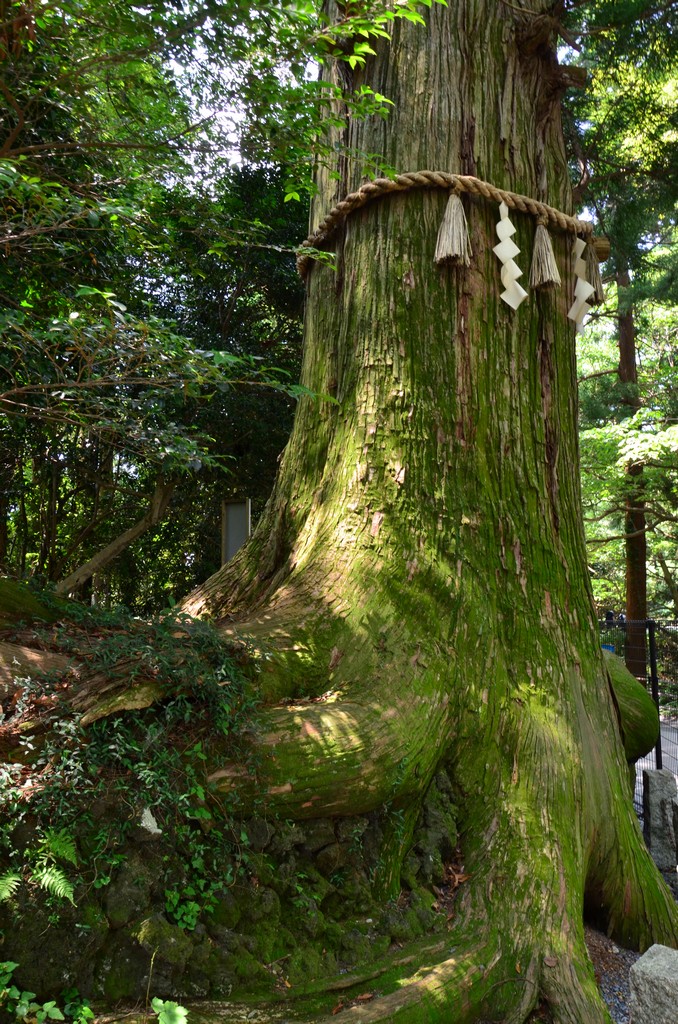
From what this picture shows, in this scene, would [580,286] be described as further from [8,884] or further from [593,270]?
[8,884]

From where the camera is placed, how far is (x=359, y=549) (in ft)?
10.5

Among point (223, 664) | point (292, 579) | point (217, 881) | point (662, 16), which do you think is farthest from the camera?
point (662, 16)

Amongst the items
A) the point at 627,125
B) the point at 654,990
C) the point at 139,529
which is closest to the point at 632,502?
the point at 627,125

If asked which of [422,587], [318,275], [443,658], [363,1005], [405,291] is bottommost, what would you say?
[363,1005]

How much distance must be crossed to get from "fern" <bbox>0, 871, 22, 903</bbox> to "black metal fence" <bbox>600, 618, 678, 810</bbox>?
4371 millimetres

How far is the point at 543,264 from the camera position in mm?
3613

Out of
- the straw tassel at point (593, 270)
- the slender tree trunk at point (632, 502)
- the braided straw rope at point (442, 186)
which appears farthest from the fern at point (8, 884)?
the slender tree trunk at point (632, 502)

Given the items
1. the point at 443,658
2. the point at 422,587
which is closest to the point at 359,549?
the point at 422,587

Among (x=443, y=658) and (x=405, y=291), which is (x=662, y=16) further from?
(x=443, y=658)

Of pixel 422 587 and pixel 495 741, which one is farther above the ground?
pixel 422 587

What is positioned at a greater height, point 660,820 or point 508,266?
point 508,266

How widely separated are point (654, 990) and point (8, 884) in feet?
6.63

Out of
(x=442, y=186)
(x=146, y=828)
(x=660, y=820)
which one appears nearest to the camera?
(x=146, y=828)

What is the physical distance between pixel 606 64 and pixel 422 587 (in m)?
5.12
